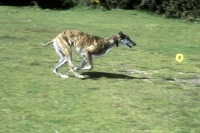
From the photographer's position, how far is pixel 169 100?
888cm

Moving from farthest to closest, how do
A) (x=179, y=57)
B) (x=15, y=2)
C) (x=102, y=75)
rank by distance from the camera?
(x=15, y=2) → (x=179, y=57) → (x=102, y=75)

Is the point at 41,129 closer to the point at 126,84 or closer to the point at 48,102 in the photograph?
the point at 48,102

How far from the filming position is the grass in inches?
297

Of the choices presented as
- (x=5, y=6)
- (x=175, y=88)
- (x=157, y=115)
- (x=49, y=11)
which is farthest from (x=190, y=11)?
(x=157, y=115)

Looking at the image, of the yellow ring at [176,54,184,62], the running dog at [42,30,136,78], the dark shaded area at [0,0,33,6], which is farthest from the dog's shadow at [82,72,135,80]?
the dark shaded area at [0,0,33,6]

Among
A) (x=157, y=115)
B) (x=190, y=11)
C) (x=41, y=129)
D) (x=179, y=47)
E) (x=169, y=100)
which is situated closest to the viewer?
(x=41, y=129)

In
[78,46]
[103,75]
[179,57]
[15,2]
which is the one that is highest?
[78,46]

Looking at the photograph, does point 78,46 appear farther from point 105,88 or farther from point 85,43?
point 105,88

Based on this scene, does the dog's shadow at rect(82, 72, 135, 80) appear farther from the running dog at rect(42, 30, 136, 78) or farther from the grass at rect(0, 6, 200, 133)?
the running dog at rect(42, 30, 136, 78)

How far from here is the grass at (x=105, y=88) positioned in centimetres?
754

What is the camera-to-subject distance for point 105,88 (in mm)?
9539

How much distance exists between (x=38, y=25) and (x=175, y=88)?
921 cm

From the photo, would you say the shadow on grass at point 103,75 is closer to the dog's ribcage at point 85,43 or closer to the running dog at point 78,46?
the running dog at point 78,46

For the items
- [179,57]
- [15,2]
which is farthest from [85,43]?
[15,2]
